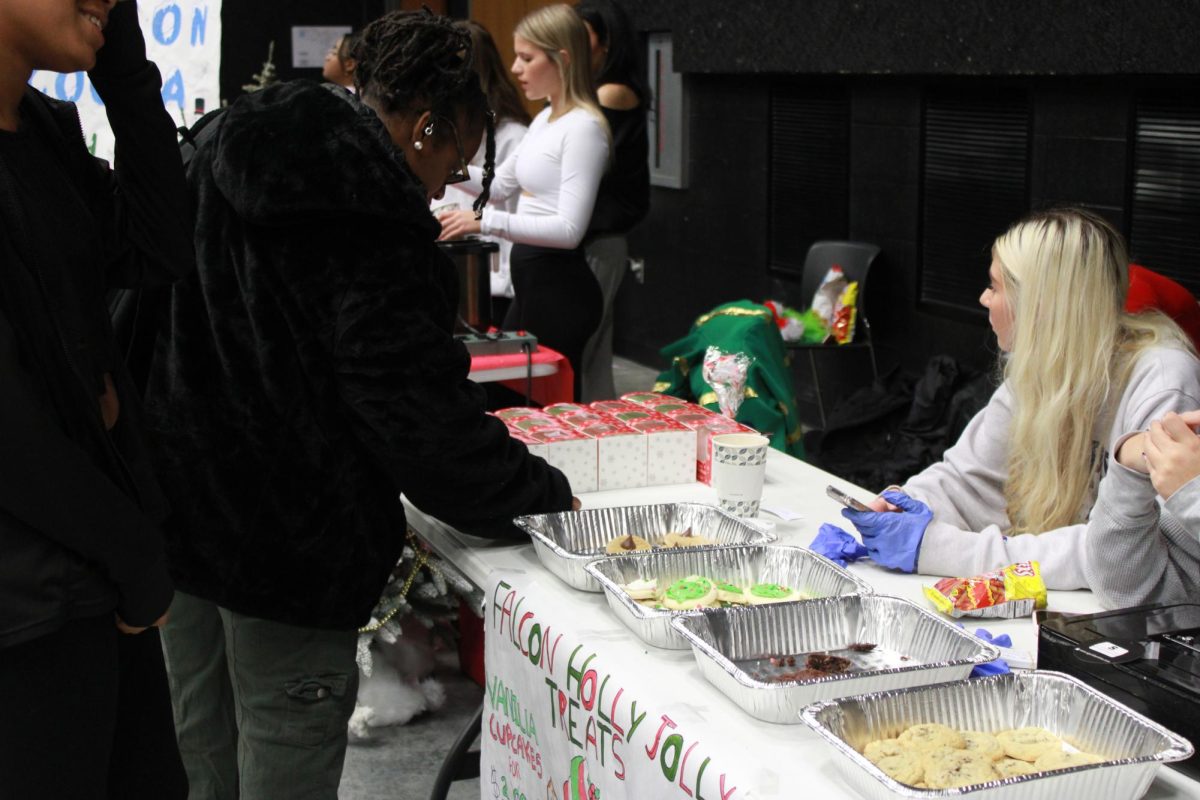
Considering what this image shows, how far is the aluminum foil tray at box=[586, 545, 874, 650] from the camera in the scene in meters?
2.01

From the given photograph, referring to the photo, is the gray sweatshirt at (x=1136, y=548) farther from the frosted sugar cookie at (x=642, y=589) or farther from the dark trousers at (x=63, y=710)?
the dark trousers at (x=63, y=710)

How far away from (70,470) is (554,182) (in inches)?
110

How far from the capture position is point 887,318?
5.55 metres

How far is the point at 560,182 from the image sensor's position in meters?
4.08

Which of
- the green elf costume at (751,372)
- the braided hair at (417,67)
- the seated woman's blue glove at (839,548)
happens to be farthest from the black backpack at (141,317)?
the green elf costume at (751,372)

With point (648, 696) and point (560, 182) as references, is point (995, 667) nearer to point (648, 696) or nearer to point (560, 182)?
point (648, 696)

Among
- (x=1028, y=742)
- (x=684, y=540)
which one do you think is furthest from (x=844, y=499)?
(x=1028, y=742)

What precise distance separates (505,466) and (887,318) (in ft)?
11.9

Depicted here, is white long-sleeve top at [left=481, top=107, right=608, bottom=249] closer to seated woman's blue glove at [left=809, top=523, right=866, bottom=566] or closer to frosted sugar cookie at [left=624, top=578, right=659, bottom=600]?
seated woman's blue glove at [left=809, top=523, right=866, bottom=566]

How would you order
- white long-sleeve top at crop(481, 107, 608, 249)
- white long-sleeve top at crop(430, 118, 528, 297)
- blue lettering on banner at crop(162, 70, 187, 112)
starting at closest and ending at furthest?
blue lettering on banner at crop(162, 70, 187, 112)
white long-sleeve top at crop(481, 107, 608, 249)
white long-sleeve top at crop(430, 118, 528, 297)

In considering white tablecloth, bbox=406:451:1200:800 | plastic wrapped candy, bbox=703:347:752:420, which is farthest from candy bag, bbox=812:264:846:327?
white tablecloth, bbox=406:451:1200:800

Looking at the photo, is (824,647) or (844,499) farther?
(844,499)

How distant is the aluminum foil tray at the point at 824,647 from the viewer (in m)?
1.65

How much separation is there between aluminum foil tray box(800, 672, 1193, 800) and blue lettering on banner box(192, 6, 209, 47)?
246 cm
